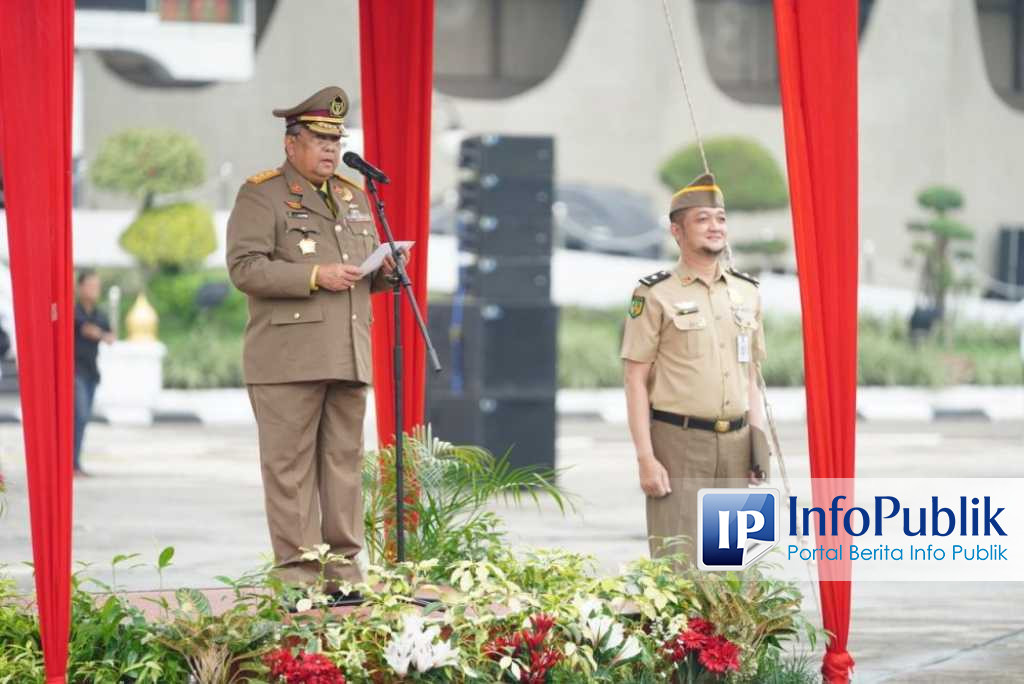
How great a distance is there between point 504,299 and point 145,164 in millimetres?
12007

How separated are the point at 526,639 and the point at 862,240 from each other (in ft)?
69.3

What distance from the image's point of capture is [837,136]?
549cm

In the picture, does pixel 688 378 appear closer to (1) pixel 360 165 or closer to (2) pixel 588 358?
(1) pixel 360 165

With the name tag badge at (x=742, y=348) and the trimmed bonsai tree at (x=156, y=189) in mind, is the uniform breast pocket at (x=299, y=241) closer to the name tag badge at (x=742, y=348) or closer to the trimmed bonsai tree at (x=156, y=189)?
the name tag badge at (x=742, y=348)

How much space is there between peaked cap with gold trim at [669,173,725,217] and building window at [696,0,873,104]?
20.9 m

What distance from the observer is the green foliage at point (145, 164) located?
76.7ft

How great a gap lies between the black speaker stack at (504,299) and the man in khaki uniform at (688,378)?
6.25 meters

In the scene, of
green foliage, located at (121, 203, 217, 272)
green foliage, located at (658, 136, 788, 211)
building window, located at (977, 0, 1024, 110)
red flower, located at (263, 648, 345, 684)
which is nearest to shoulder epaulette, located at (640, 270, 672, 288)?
red flower, located at (263, 648, 345, 684)

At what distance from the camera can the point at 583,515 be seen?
1282 centimetres

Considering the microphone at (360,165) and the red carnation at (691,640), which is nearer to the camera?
the red carnation at (691,640)

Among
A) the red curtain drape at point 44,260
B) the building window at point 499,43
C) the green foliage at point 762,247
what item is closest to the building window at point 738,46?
the building window at point 499,43

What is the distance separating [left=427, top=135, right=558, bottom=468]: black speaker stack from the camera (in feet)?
41.0

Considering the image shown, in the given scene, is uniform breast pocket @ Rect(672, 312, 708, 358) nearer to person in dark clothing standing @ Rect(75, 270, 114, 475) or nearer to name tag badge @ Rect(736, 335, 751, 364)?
name tag badge @ Rect(736, 335, 751, 364)

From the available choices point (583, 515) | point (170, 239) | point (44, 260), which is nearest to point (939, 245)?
point (170, 239)
